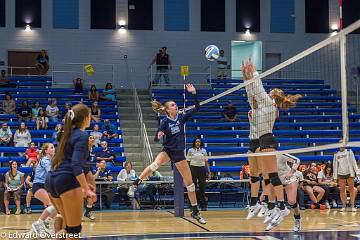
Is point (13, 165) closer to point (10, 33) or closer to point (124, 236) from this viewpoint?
point (124, 236)

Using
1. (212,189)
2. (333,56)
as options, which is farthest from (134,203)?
(333,56)

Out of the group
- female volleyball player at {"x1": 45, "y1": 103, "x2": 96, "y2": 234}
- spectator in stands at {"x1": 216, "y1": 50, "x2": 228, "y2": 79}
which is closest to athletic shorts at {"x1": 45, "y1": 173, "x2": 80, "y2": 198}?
female volleyball player at {"x1": 45, "y1": 103, "x2": 96, "y2": 234}

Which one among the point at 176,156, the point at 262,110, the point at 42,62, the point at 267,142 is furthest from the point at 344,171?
the point at 42,62

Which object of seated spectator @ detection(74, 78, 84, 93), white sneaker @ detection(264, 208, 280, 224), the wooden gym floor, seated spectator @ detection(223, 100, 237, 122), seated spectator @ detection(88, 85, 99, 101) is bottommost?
the wooden gym floor

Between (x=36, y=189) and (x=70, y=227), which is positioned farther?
(x=36, y=189)

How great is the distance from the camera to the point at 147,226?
457 inches

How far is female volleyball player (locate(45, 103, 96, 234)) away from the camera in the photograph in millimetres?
6086

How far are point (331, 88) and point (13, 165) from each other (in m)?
16.0

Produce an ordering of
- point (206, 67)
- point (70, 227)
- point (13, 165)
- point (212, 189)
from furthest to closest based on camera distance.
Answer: point (206, 67), point (212, 189), point (13, 165), point (70, 227)

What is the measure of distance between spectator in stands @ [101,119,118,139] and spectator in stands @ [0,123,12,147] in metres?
2.99

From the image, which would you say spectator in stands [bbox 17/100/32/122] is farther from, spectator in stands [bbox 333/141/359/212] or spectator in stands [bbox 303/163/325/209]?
spectator in stands [bbox 333/141/359/212]

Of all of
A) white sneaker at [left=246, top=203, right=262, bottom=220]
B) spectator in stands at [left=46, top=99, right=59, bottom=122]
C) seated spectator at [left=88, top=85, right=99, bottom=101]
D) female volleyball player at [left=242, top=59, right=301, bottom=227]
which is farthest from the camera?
seated spectator at [left=88, top=85, right=99, bottom=101]

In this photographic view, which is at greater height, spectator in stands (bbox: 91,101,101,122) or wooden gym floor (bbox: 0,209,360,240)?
spectator in stands (bbox: 91,101,101,122)

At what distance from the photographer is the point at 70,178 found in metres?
6.12
